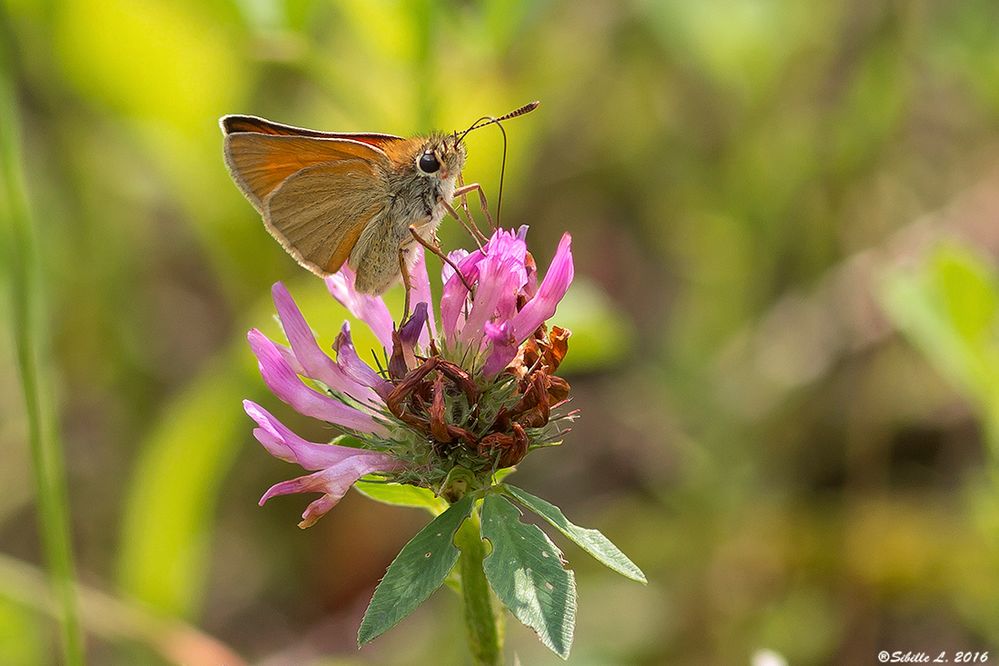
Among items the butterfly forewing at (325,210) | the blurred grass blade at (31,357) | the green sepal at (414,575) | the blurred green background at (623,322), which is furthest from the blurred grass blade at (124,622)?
the green sepal at (414,575)

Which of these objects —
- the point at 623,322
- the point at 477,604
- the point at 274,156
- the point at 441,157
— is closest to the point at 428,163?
the point at 441,157

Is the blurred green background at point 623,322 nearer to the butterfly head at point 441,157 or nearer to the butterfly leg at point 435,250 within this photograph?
the butterfly head at point 441,157

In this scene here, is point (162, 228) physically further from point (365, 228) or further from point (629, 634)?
point (365, 228)

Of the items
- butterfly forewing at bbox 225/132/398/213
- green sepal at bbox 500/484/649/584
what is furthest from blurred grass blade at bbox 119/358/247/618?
green sepal at bbox 500/484/649/584

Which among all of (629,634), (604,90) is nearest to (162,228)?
(604,90)

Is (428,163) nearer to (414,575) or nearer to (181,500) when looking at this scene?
(414,575)

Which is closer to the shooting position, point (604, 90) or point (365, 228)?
point (365, 228)
